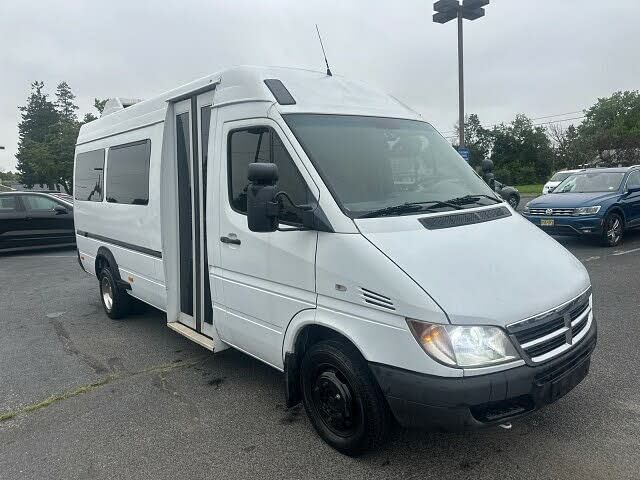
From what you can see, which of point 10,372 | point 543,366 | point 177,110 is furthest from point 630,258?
point 10,372

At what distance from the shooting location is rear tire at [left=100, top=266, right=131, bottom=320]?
20.6 ft

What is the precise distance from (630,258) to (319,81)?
7.90m

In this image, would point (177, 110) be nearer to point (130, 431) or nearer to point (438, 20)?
point (130, 431)

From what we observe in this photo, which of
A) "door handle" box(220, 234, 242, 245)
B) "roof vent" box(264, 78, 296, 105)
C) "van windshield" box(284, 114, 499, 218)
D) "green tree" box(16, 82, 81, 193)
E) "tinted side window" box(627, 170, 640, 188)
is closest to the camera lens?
"van windshield" box(284, 114, 499, 218)

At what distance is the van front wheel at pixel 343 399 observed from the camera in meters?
2.90

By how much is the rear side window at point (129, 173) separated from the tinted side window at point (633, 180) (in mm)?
10274

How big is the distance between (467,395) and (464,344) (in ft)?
0.83

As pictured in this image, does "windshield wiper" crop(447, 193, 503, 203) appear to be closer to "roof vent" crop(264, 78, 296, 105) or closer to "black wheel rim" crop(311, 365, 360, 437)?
"roof vent" crop(264, 78, 296, 105)

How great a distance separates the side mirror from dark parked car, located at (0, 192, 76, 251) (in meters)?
11.5

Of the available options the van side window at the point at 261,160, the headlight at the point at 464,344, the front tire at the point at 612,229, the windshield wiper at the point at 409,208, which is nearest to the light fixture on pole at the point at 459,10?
the front tire at the point at 612,229

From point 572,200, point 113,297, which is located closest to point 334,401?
point 113,297

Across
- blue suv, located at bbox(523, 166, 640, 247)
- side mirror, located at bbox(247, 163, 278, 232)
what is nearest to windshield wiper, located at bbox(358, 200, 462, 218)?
side mirror, located at bbox(247, 163, 278, 232)

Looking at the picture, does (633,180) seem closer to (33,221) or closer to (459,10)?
(459,10)

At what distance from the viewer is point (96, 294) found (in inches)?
318
